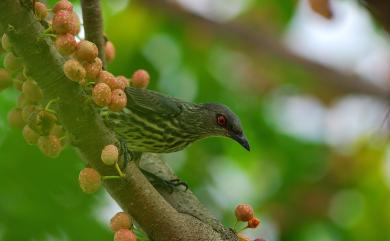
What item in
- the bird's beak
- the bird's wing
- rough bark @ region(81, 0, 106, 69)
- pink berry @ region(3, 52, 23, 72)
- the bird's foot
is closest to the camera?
pink berry @ region(3, 52, 23, 72)

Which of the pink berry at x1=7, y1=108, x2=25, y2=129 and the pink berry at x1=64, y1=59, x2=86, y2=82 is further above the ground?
the pink berry at x1=64, y1=59, x2=86, y2=82

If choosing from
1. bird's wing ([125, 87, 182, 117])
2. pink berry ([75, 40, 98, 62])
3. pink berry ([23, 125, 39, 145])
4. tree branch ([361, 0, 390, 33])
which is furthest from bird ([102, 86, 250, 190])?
tree branch ([361, 0, 390, 33])

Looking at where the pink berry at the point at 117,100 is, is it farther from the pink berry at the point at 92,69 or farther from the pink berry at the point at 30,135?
the pink berry at the point at 30,135

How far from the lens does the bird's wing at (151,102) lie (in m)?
4.78

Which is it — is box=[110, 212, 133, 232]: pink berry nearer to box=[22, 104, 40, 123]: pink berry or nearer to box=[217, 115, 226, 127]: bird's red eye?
box=[22, 104, 40, 123]: pink berry

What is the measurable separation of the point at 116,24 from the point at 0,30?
3.71 m

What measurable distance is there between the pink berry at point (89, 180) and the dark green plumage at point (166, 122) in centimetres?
157

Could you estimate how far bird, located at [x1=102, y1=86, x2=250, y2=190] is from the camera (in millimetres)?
4918

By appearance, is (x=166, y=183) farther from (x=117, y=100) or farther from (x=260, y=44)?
(x=260, y=44)

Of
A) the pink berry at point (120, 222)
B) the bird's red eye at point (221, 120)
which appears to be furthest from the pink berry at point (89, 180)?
the bird's red eye at point (221, 120)

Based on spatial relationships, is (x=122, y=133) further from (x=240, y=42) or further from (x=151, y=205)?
(x=240, y=42)

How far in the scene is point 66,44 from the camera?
3.01 meters

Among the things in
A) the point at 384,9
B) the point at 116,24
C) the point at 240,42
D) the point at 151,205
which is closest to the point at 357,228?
the point at 240,42

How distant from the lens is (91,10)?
3773 millimetres
